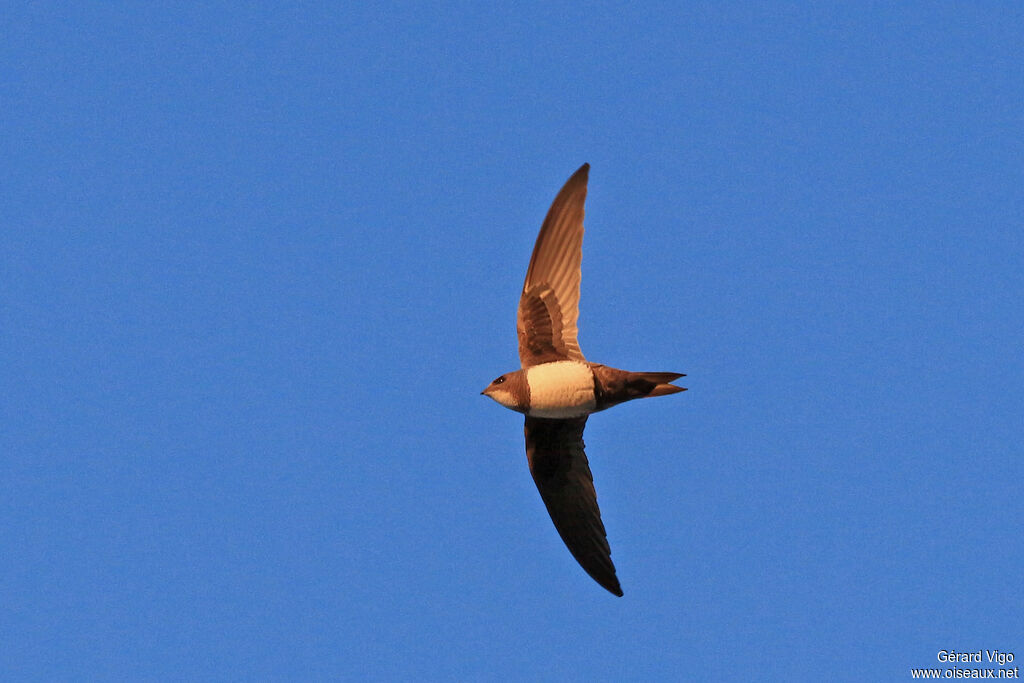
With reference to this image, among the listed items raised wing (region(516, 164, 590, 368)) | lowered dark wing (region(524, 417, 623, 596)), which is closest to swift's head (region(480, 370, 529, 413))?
raised wing (region(516, 164, 590, 368))

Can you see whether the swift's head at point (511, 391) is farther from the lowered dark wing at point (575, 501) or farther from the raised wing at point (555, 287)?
the lowered dark wing at point (575, 501)

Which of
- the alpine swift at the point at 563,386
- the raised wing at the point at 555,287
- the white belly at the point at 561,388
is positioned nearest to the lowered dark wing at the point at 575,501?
the alpine swift at the point at 563,386

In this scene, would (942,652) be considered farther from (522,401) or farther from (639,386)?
(522,401)

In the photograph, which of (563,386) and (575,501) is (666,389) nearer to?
(563,386)

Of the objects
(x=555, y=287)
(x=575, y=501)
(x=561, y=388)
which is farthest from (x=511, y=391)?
(x=575, y=501)

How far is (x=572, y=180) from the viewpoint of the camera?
38.0 ft

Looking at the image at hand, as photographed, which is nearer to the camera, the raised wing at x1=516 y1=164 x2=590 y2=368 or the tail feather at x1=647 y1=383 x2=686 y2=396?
the tail feather at x1=647 y1=383 x2=686 y2=396

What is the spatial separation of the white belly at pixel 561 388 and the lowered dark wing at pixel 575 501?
34.1 inches

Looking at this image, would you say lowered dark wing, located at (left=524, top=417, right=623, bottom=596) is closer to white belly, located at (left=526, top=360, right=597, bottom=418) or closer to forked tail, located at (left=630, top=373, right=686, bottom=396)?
white belly, located at (left=526, top=360, right=597, bottom=418)

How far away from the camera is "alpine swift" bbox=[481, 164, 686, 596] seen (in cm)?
1096

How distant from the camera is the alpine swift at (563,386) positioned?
1096 centimetres

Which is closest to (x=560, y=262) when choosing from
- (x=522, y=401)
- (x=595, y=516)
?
(x=522, y=401)

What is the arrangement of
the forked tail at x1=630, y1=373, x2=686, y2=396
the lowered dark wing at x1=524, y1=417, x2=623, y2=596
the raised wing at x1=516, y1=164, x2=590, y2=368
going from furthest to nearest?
1. the lowered dark wing at x1=524, y1=417, x2=623, y2=596
2. the raised wing at x1=516, y1=164, x2=590, y2=368
3. the forked tail at x1=630, y1=373, x2=686, y2=396

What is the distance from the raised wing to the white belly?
0.26 metres
